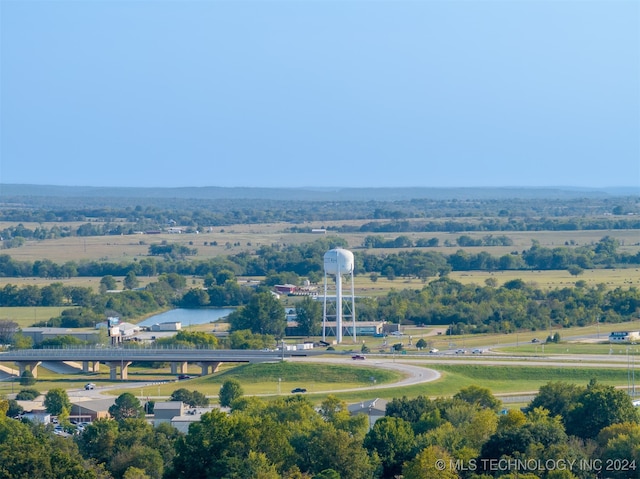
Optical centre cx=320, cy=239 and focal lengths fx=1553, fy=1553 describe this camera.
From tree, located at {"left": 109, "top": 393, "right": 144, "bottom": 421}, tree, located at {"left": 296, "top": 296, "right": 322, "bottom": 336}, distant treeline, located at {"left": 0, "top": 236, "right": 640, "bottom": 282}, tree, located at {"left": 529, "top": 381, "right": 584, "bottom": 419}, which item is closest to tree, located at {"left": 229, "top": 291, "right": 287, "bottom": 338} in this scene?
tree, located at {"left": 296, "top": 296, "right": 322, "bottom": 336}

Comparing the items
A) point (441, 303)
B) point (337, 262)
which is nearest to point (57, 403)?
point (337, 262)

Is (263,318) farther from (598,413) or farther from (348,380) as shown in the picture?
(598,413)


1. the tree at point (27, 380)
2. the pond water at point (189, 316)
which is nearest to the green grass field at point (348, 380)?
the tree at point (27, 380)

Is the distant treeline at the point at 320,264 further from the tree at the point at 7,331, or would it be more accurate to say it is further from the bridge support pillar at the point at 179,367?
the bridge support pillar at the point at 179,367

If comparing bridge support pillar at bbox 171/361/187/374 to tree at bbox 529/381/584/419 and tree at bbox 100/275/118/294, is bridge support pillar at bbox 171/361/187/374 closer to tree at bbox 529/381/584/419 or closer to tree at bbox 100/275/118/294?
tree at bbox 529/381/584/419

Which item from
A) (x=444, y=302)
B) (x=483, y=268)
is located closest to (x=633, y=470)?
(x=444, y=302)

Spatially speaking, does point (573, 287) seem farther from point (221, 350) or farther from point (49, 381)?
point (49, 381)
